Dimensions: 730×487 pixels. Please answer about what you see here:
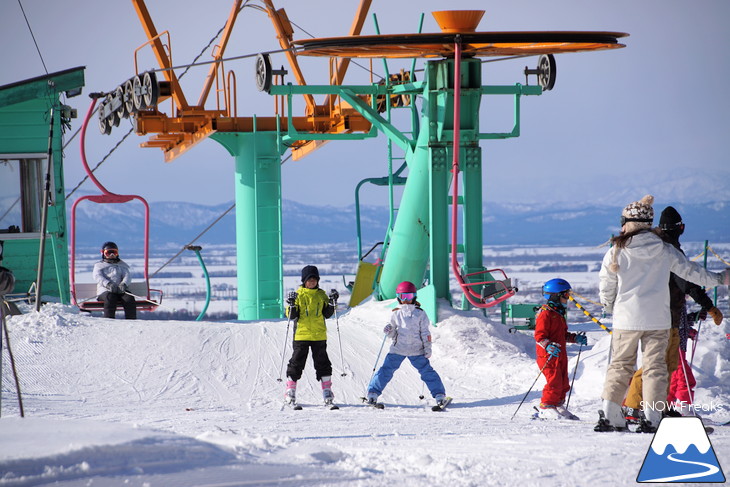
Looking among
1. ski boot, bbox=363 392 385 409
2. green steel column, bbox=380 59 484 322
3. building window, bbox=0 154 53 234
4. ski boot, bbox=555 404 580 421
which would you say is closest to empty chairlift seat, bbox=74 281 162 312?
building window, bbox=0 154 53 234

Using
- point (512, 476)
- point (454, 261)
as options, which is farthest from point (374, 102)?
point (512, 476)

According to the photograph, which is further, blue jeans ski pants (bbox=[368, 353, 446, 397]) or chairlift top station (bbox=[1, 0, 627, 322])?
chairlift top station (bbox=[1, 0, 627, 322])

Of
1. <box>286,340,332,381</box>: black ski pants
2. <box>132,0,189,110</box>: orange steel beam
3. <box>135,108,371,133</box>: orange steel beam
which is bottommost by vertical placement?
<box>286,340,332,381</box>: black ski pants

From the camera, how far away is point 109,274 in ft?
48.3

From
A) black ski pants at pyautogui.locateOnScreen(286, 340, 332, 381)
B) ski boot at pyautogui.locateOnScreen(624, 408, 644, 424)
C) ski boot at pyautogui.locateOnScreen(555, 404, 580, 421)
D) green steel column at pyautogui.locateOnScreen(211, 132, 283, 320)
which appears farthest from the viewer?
green steel column at pyautogui.locateOnScreen(211, 132, 283, 320)

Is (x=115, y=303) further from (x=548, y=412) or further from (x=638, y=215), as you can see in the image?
(x=638, y=215)

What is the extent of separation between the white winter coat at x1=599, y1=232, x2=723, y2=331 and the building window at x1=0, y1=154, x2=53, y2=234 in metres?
10.9

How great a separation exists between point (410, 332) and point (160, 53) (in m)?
11.4

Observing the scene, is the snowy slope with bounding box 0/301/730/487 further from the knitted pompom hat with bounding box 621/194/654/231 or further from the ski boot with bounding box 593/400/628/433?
the knitted pompom hat with bounding box 621/194/654/231

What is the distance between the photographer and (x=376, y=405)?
411 inches

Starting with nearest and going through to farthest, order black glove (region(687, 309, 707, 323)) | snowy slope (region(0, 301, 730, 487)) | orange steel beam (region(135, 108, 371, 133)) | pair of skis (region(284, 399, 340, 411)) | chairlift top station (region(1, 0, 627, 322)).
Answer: snowy slope (region(0, 301, 730, 487))
black glove (region(687, 309, 707, 323))
pair of skis (region(284, 399, 340, 411))
chairlift top station (region(1, 0, 627, 322))
orange steel beam (region(135, 108, 371, 133))

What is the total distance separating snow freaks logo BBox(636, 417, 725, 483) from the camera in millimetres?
6367

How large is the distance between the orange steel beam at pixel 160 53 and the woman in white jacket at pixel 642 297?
12.6 metres

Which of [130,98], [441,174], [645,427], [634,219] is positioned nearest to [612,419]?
[645,427]
